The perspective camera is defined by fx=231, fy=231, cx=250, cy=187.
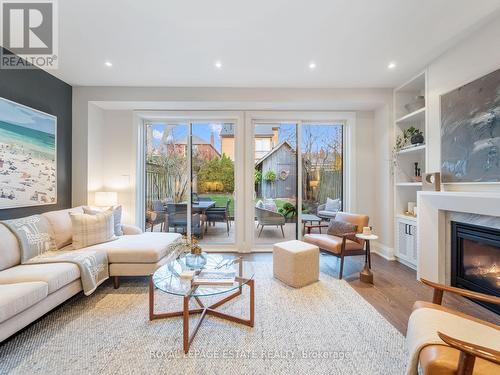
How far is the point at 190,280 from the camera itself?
2.07m

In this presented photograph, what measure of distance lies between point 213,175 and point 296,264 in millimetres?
2367

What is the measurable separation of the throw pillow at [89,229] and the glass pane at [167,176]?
4.84 feet

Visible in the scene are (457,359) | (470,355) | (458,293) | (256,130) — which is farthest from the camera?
(256,130)

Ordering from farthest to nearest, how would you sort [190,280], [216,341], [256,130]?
1. [256,130]
2. [190,280]
3. [216,341]

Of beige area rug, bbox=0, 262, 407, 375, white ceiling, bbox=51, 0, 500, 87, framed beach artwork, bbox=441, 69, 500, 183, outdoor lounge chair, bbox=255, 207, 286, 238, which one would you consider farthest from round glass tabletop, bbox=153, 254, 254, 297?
framed beach artwork, bbox=441, 69, 500, 183

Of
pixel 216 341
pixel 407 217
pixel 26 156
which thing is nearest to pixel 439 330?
pixel 216 341

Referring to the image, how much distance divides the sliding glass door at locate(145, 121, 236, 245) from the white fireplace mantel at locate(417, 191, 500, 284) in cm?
289

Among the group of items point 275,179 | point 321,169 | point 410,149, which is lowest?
point 275,179

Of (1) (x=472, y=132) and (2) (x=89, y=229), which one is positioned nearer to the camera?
(1) (x=472, y=132)

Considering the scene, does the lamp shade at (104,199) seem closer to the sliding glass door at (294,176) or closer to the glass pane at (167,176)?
the glass pane at (167,176)

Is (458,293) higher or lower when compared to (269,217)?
lower

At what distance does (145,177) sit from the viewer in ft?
14.6

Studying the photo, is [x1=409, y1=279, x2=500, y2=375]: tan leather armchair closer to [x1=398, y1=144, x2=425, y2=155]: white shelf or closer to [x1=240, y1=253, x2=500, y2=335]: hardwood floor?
[x1=240, y1=253, x2=500, y2=335]: hardwood floor

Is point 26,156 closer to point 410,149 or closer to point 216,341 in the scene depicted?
point 216,341
